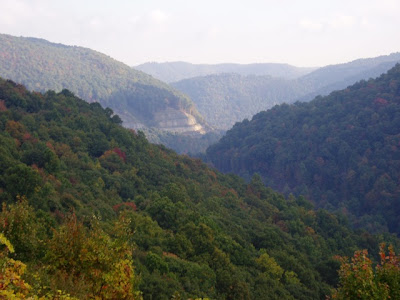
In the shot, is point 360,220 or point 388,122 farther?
point 388,122

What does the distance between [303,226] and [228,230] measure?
17155 mm

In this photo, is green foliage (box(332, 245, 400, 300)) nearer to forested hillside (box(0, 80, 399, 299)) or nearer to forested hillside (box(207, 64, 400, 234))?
forested hillside (box(0, 80, 399, 299))

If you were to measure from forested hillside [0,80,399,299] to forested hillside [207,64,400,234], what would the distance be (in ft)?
86.7

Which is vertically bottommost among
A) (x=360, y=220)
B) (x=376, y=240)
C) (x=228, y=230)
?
(x=360, y=220)

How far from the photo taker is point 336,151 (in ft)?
324

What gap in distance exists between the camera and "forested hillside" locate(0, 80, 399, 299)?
11742 mm

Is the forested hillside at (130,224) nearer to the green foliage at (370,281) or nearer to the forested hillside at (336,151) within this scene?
the green foliage at (370,281)

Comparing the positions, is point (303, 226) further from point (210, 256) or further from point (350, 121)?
point (350, 121)

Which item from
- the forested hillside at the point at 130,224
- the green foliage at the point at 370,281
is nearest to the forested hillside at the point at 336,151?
the forested hillside at the point at 130,224

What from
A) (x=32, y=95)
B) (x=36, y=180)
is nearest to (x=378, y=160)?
(x=32, y=95)

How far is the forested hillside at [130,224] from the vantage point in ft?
38.5

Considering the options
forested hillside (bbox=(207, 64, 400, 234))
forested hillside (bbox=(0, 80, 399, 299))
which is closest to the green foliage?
forested hillside (bbox=(0, 80, 399, 299))

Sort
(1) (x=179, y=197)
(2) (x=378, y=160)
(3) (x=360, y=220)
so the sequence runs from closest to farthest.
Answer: (1) (x=179, y=197) < (3) (x=360, y=220) < (2) (x=378, y=160)

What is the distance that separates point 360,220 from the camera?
7388cm
